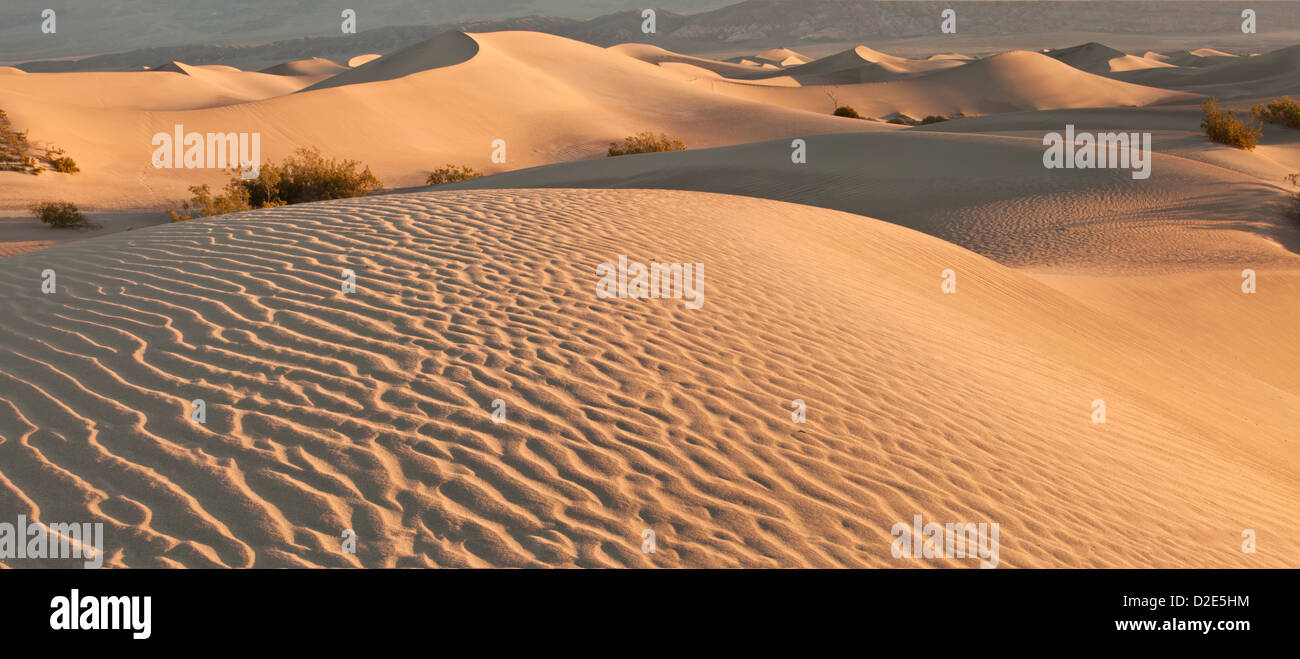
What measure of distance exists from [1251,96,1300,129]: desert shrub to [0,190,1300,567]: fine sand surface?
977 inches

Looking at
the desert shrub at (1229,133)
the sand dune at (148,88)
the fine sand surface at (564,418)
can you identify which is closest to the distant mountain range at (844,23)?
the sand dune at (148,88)

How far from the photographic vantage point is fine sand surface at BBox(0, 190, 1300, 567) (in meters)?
3.89

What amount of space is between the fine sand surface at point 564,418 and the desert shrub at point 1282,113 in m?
24.8

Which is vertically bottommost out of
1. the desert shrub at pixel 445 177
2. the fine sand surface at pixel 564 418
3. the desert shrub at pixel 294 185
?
the fine sand surface at pixel 564 418

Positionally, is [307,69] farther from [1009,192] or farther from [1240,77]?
[1009,192]

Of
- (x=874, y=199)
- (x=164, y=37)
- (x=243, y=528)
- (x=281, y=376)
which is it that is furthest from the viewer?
(x=164, y=37)

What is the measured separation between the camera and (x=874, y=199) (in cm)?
1741

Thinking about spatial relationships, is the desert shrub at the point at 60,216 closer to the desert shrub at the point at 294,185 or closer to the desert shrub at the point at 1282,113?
the desert shrub at the point at 294,185

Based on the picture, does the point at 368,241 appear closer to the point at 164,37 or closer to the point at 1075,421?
the point at 1075,421

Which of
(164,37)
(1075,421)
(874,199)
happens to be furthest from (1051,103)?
(164,37)

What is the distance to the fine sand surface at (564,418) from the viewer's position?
12.8 ft

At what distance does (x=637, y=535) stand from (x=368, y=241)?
17.5 feet

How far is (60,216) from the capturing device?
15828mm
